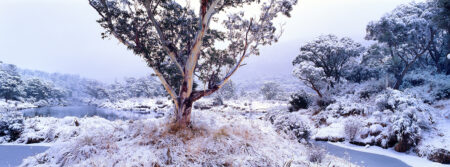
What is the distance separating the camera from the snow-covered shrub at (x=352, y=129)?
1084 cm

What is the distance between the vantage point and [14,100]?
38719mm

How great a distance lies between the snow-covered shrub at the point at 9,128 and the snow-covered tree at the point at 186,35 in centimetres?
742

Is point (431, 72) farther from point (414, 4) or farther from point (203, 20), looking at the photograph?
point (203, 20)

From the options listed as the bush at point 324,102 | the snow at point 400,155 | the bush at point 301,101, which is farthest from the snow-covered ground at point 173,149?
the bush at point 301,101

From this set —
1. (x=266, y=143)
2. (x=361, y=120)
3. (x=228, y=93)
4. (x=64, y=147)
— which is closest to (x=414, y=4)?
(x=361, y=120)

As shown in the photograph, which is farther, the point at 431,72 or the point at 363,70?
the point at 363,70

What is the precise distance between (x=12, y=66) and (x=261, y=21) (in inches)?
2636

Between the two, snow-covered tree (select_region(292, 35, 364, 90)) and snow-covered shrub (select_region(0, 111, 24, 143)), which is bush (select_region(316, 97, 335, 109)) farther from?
snow-covered shrub (select_region(0, 111, 24, 143))

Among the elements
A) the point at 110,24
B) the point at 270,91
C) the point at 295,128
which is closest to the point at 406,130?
the point at 295,128

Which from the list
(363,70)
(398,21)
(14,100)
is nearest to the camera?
(398,21)

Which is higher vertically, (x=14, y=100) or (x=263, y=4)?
(x=263, y=4)

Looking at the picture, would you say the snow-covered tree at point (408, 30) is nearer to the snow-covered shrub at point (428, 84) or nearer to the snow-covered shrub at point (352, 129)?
the snow-covered shrub at point (428, 84)

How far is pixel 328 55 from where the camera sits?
72.6 feet

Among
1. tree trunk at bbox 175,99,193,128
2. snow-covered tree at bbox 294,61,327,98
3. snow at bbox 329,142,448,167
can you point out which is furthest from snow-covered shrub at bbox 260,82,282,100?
tree trunk at bbox 175,99,193,128
